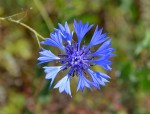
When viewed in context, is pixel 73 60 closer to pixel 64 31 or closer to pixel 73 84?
pixel 64 31

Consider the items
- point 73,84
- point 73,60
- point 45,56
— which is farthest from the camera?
point 73,84

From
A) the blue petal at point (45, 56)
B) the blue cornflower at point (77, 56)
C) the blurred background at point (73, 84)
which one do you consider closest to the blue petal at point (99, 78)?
the blue cornflower at point (77, 56)

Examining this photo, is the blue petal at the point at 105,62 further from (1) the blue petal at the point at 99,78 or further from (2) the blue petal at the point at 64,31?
(2) the blue petal at the point at 64,31

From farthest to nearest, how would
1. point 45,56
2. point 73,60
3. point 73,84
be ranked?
1. point 73,84
2. point 73,60
3. point 45,56

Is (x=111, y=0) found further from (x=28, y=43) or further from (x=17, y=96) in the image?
(x=17, y=96)

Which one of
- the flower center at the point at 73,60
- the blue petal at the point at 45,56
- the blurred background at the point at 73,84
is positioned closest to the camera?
the blue petal at the point at 45,56

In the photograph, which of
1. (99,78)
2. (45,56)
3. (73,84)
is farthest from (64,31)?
(73,84)

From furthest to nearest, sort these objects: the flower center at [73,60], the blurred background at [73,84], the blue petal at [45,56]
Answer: the blurred background at [73,84]
the flower center at [73,60]
the blue petal at [45,56]
